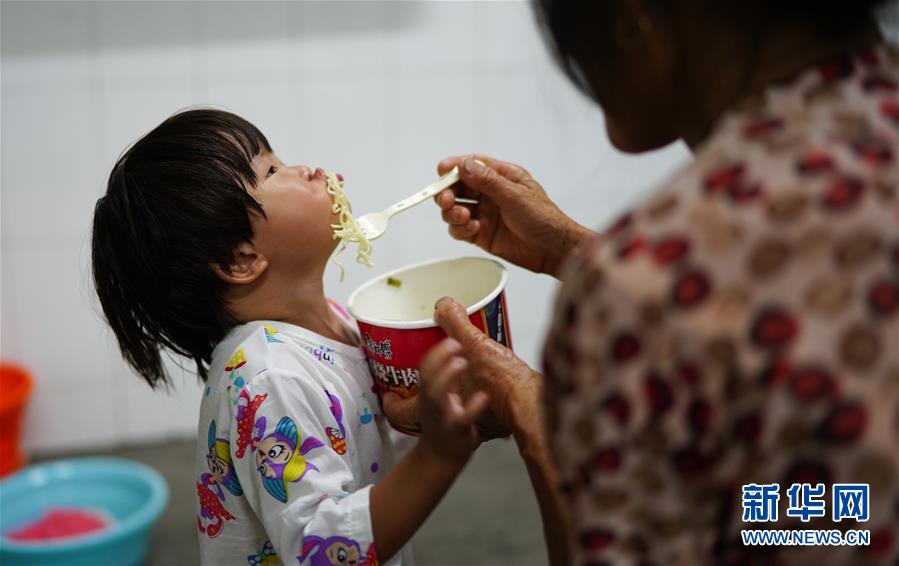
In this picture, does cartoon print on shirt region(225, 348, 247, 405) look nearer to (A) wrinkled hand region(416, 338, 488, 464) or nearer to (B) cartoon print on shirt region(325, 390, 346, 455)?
(B) cartoon print on shirt region(325, 390, 346, 455)

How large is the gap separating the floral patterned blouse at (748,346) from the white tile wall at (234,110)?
5.06ft

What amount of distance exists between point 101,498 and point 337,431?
138 cm

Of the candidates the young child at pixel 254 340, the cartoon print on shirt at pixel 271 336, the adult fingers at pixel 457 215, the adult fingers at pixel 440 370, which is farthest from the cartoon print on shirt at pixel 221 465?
the adult fingers at pixel 457 215

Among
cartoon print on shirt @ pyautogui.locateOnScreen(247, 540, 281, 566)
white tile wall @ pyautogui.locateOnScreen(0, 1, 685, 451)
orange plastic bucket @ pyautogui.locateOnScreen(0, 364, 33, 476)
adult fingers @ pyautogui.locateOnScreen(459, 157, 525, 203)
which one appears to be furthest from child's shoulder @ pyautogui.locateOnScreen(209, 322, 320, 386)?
orange plastic bucket @ pyautogui.locateOnScreen(0, 364, 33, 476)

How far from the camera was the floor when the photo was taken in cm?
201

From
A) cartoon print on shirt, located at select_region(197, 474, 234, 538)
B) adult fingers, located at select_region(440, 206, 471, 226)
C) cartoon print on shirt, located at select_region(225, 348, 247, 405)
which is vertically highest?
adult fingers, located at select_region(440, 206, 471, 226)

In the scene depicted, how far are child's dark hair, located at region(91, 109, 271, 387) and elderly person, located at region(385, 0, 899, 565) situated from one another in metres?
0.57

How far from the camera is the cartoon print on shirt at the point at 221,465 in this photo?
0.98m

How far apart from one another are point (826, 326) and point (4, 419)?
2.23 metres

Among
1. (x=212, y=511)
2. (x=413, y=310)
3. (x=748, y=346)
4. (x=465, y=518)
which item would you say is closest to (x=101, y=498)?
A: (x=465, y=518)

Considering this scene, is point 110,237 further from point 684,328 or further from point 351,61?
point 351,61

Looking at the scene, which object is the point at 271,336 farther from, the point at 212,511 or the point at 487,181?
the point at 487,181

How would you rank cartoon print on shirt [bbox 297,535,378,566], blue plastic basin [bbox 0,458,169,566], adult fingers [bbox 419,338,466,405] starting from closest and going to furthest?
adult fingers [bbox 419,338,466,405] < cartoon print on shirt [bbox 297,535,378,566] < blue plastic basin [bbox 0,458,169,566]

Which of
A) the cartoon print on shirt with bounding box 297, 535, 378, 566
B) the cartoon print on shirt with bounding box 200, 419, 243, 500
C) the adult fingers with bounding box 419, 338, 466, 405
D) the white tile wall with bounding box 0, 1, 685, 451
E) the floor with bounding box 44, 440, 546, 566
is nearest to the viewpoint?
the adult fingers with bounding box 419, 338, 466, 405
